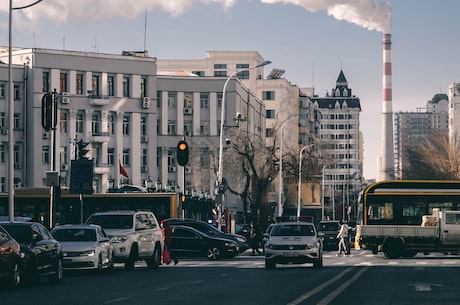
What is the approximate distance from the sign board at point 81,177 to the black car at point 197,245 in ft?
29.9

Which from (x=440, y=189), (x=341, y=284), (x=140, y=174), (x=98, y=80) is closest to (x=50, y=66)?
(x=98, y=80)

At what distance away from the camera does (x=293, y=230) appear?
40.8 meters

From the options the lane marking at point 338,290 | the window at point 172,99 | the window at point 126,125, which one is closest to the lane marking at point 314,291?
the lane marking at point 338,290

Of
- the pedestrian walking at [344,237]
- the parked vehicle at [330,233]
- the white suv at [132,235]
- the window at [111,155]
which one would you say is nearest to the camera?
the white suv at [132,235]

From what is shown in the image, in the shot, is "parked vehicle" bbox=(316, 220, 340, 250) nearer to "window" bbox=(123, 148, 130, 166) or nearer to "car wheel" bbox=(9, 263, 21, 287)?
"car wheel" bbox=(9, 263, 21, 287)

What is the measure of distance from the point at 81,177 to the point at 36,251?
13614 mm

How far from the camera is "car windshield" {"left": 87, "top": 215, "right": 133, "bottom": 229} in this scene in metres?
39.8

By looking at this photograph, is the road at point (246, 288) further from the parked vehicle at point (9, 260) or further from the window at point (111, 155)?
the window at point (111, 155)

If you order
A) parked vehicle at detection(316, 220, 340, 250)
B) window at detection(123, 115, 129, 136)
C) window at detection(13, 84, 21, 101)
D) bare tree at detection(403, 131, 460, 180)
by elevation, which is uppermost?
window at detection(13, 84, 21, 101)

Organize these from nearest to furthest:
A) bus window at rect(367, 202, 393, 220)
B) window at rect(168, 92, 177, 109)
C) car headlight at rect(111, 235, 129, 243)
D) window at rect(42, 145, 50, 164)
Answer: car headlight at rect(111, 235, 129, 243) → bus window at rect(367, 202, 393, 220) → window at rect(42, 145, 50, 164) → window at rect(168, 92, 177, 109)

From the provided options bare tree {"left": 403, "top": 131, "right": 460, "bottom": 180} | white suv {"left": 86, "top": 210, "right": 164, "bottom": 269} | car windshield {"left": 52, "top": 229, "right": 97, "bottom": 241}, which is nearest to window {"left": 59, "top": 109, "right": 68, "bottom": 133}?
bare tree {"left": 403, "top": 131, "right": 460, "bottom": 180}

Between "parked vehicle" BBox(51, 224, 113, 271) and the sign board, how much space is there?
199 inches

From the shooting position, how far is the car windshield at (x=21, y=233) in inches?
1142

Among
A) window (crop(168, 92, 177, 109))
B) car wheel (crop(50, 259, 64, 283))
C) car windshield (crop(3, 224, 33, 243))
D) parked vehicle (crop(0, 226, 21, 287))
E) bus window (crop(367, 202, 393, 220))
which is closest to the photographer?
parked vehicle (crop(0, 226, 21, 287))
